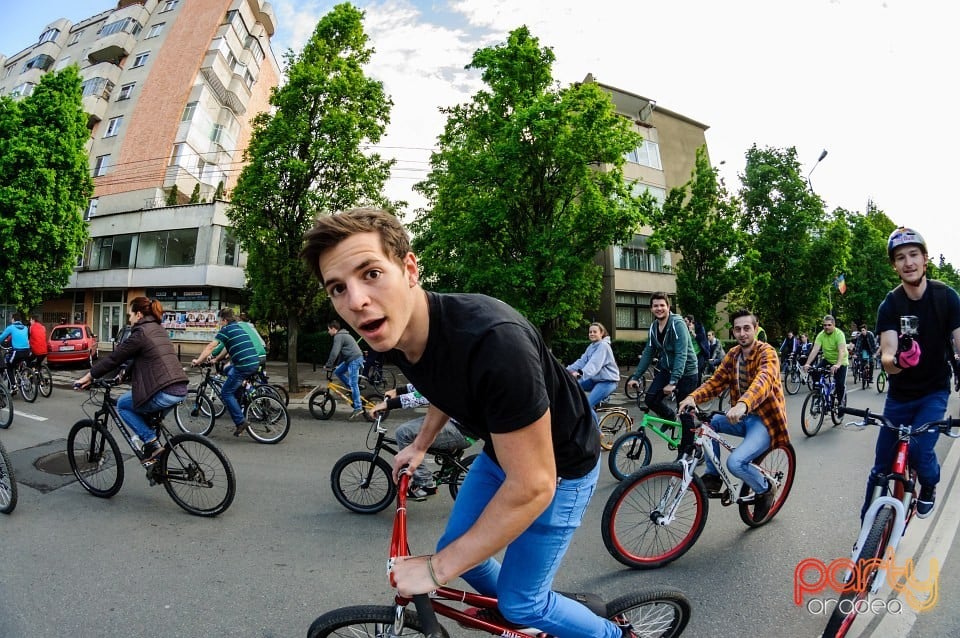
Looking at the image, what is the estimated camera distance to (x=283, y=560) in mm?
3547

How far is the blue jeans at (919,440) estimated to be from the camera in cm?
328

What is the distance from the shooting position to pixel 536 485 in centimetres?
128

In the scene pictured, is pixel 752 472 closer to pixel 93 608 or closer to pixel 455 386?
pixel 455 386

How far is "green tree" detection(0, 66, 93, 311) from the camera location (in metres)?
19.0

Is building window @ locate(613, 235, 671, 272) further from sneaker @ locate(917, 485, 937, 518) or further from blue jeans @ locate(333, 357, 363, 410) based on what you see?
sneaker @ locate(917, 485, 937, 518)

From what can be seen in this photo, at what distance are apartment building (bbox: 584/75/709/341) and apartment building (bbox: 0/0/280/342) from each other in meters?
21.3

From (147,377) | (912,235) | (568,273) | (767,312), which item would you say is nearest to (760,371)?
(912,235)

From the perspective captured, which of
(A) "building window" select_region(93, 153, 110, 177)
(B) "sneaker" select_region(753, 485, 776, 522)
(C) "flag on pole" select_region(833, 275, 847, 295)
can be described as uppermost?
(A) "building window" select_region(93, 153, 110, 177)

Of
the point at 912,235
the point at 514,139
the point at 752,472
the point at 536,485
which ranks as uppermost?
the point at 514,139

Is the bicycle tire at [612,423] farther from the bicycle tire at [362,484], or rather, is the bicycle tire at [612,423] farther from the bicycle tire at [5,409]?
the bicycle tire at [5,409]

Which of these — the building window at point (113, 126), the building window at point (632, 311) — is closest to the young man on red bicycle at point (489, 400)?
the building window at point (632, 311)

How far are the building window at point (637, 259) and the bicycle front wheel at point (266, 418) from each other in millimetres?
23866

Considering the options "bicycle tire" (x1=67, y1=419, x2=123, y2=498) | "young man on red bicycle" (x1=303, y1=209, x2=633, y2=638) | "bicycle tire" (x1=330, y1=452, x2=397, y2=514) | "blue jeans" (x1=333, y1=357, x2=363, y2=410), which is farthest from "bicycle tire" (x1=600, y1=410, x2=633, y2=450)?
"bicycle tire" (x1=67, y1=419, x2=123, y2=498)

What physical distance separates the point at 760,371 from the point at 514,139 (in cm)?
1182
